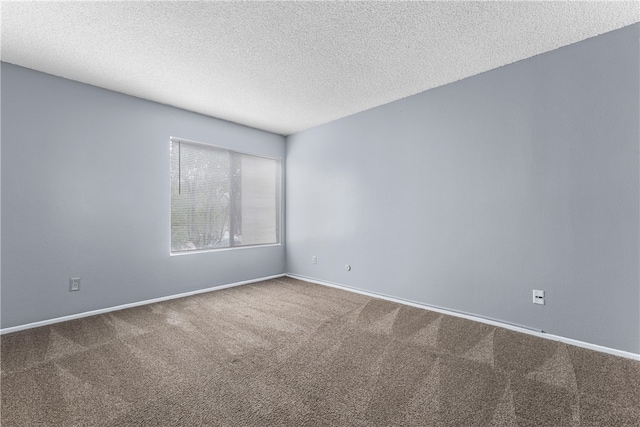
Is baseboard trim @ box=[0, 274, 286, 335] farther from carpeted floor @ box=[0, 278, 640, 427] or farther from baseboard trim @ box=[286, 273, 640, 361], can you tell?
baseboard trim @ box=[286, 273, 640, 361]

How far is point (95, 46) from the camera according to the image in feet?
7.76

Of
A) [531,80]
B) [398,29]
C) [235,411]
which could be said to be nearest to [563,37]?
[531,80]

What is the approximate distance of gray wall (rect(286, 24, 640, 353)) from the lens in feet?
7.16

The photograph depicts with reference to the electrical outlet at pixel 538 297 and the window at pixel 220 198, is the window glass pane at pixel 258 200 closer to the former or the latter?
the window at pixel 220 198

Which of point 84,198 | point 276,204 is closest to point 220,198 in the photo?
point 276,204

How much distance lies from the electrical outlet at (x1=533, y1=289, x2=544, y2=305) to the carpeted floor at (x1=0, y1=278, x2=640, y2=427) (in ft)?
1.07

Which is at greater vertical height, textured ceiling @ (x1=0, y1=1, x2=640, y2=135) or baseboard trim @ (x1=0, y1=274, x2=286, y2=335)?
textured ceiling @ (x1=0, y1=1, x2=640, y2=135)

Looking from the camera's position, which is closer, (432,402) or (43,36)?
(432,402)

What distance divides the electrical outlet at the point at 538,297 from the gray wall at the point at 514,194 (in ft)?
0.14

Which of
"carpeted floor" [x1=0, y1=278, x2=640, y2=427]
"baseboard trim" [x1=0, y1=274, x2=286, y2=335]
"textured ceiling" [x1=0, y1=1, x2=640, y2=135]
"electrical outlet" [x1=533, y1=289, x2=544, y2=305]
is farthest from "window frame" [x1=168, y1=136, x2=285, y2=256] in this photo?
"electrical outlet" [x1=533, y1=289, x2=544, y2=305]

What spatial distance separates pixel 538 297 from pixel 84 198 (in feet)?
15.2

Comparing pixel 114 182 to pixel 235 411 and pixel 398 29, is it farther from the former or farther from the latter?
pixel 398 29

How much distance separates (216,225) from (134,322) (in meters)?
1.67

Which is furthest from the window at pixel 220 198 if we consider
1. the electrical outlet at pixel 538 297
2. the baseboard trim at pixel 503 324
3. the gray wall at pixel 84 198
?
the electrical outlet at pixel 538 297
